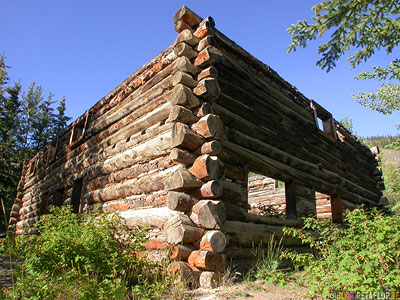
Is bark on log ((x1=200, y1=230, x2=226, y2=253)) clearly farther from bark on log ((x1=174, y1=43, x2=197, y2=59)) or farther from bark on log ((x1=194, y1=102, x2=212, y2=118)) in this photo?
bark on log ((x1=174, y1=43, x2=197, y2=59))

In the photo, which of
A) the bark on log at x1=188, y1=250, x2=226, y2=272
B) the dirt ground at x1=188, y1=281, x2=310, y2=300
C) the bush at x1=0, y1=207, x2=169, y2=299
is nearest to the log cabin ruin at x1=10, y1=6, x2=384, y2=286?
the bark on log at x1=188, y1=250, x2=226, y2=272

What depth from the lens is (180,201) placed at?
421cm

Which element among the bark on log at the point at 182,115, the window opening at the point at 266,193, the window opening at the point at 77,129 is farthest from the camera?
the window opening at the point at 266,193

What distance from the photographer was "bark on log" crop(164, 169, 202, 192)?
14.0ft

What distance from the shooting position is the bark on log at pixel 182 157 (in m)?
4.45

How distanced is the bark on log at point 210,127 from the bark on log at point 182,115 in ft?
0.41

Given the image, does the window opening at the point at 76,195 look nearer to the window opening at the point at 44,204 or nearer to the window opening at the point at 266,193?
the window opening at the point at 44,204

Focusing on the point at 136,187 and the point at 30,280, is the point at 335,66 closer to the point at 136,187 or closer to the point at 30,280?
the point at 136,187

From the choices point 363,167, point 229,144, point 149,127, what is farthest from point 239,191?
point 363,167

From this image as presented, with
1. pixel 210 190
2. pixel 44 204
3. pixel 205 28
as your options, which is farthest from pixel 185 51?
pixel 44 204

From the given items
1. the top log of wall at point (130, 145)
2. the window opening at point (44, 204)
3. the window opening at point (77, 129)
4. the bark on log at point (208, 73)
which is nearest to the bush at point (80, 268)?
the top log of wall at point (130, 145)

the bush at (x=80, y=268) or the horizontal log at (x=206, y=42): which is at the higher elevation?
the horizontal log at (x=206, y=42)

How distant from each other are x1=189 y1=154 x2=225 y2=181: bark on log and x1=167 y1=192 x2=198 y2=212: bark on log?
1.22 feet

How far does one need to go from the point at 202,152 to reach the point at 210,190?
2.18ft
